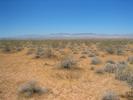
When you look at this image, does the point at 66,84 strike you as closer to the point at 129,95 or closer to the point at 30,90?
the point at 30,90

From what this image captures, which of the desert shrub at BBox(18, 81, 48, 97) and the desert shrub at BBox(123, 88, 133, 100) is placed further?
the desert shrub at BBox(18, 81, 48, 97)

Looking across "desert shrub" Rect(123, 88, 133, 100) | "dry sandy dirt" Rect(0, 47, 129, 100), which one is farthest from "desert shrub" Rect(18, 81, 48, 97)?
"desert shrub" Rect(123, 88, 133, 100)

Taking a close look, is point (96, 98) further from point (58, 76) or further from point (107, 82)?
point (58, 76)

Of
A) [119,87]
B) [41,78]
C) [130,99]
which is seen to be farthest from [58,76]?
[130,99]

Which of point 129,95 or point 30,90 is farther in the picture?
point 30,90

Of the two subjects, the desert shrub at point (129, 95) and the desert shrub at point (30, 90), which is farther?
the desert shrub at point (30, 90)

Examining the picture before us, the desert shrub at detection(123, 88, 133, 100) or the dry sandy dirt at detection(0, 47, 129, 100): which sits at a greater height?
the dry sandy dirt at detection(0, 47, 129, 100)

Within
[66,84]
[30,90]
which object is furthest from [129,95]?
[30,90]

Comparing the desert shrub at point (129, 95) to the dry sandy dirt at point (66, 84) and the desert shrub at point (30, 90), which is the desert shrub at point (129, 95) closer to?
the dry sandy dirt at point (66, 84)

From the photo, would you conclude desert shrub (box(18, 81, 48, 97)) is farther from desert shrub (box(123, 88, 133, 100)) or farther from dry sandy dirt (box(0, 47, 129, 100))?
desert shrub (box(123, 88, 133, 100))

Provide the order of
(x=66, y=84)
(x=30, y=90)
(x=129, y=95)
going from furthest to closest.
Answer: (x=66, y=84) → (x=30, y=90) → (x=129, y=95)

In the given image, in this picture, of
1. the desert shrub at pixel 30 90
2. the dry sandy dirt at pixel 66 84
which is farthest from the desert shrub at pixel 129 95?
the desert shrub at pixel 30 90

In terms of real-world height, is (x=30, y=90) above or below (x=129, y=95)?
above

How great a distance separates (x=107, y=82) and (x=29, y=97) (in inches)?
176
